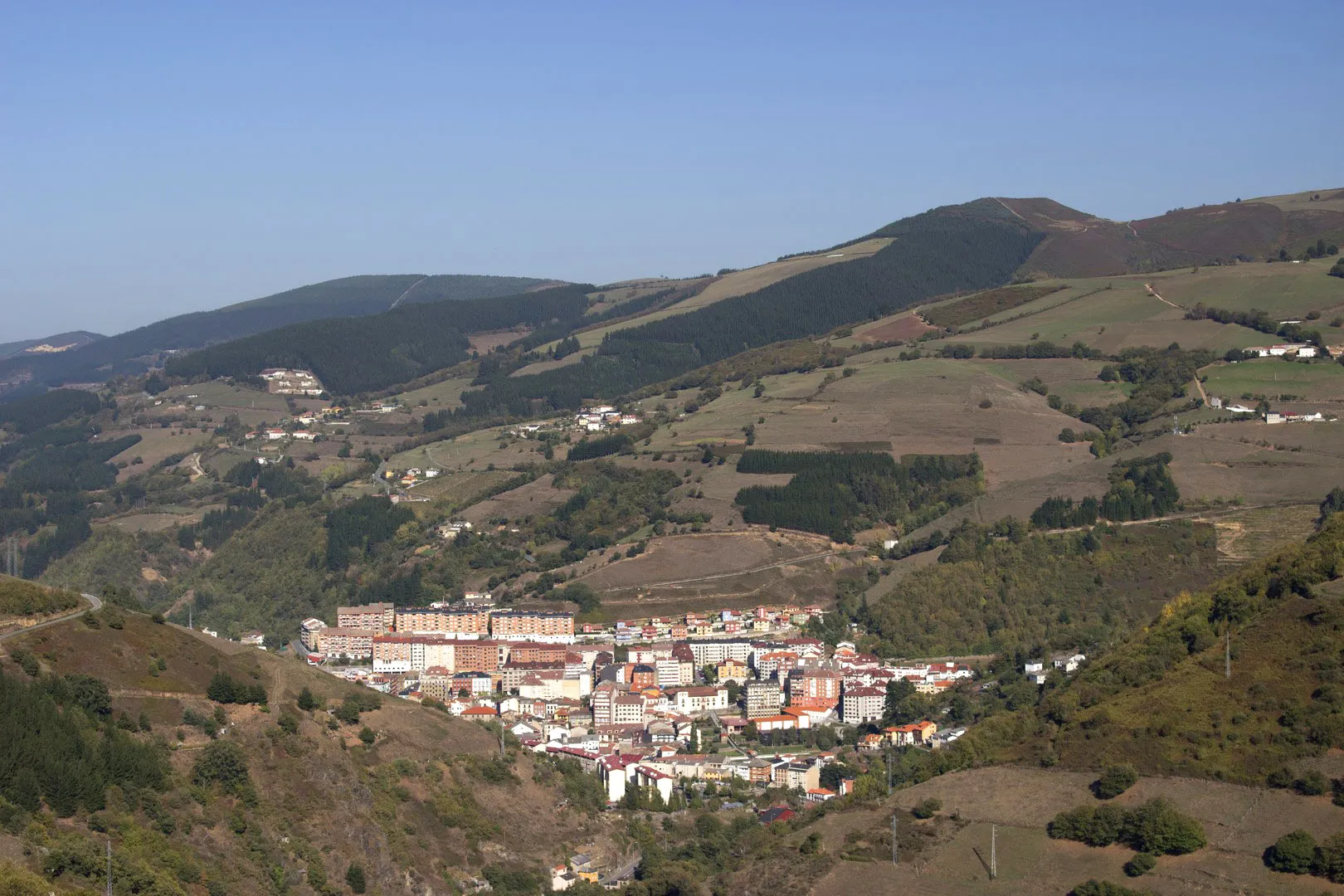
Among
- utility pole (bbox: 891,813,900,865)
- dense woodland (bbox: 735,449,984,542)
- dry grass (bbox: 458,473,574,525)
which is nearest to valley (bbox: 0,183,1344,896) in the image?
dense woodland (bbox: 735,449,984,542)

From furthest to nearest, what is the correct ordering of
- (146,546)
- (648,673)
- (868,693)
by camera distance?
(146,546)
(648,673)
(868,693)

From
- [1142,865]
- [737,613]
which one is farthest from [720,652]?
[1142,865]

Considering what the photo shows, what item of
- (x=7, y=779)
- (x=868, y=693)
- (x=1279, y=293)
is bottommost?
(x=868, y=693)

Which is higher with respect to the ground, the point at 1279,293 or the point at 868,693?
the point at 1279,293

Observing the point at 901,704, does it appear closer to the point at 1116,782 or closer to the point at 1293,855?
the point at 1116,782

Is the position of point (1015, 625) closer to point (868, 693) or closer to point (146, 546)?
point (868, 693)

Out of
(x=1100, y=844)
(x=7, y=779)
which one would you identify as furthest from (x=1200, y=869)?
(x=7, y=779)

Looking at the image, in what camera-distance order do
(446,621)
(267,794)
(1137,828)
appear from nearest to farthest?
(1137,828), (267,794), (446,621)
